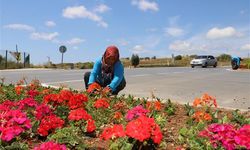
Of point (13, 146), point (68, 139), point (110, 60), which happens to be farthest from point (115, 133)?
point (110, 60)

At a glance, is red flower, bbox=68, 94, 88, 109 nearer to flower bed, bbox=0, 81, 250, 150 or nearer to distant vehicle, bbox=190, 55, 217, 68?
flower bed, bbox=0, 81, 250, 150

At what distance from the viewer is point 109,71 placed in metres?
8.11

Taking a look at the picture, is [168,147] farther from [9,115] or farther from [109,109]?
[109,109]

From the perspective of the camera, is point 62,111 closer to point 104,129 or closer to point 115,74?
point 104,129

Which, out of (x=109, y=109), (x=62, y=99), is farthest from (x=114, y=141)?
(x=109, y=109)

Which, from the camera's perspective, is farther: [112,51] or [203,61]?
[203,61]

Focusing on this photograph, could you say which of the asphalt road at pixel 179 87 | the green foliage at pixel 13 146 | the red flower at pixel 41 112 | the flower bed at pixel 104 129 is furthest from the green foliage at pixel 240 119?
the green foliage at pixel 13 146

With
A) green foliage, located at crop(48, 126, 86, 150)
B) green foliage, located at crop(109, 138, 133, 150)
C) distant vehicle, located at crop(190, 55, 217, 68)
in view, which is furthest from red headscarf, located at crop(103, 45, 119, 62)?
distant vehicle, located at crop(190, 55, 217, 68)

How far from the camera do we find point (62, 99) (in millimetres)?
5426

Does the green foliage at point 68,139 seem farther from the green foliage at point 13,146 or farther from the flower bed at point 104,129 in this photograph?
the green foliage at point 13,146

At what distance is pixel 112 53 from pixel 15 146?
3.92m

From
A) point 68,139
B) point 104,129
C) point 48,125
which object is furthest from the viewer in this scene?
point 104,129

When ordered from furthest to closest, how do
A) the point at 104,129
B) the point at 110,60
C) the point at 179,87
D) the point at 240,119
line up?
the point at 179,87, the point at 110,60, the point at 240,119, the point at 104,129

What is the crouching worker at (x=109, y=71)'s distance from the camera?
7.57 metres
